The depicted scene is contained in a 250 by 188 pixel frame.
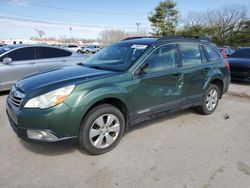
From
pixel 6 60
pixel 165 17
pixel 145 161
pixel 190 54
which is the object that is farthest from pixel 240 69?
pixel 165 17

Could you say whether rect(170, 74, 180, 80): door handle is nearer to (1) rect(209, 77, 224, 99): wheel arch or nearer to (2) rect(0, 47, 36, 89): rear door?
(1) rect(209, 77, 224, 99): wheel arch

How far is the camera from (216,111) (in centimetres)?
540

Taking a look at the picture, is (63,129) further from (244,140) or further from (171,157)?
(244,140)

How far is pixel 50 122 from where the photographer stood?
9.11ft

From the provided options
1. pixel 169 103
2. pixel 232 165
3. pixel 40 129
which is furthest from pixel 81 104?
pixel 232 165

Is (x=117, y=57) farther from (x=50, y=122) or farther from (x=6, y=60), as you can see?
(x=6, y=60)

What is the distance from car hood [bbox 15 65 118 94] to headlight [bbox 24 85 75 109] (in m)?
0.09

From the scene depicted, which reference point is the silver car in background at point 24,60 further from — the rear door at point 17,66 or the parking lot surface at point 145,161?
the parking lot surface at point 145,161

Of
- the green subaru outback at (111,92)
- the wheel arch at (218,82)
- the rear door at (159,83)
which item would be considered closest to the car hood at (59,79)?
the green subaru outback at (111,92)

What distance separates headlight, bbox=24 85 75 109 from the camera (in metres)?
2.80

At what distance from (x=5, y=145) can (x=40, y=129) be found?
107cm

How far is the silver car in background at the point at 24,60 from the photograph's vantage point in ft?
21.1

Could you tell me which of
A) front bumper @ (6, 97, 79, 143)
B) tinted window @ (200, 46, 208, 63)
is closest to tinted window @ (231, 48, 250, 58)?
tinted window @ (200, 46, 208, 63)

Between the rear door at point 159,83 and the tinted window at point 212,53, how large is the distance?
118 centimetres
